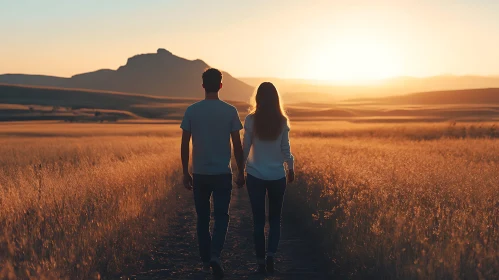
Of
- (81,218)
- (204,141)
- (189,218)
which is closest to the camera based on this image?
(204,141)

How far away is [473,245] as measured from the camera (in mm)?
4762

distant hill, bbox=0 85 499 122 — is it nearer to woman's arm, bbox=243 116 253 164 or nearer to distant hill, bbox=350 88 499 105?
distant hill, bbox=350 88 499 105

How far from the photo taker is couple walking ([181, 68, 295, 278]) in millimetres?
5648

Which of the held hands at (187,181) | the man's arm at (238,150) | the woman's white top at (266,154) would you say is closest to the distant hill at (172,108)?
the woman's white top at (266,154)

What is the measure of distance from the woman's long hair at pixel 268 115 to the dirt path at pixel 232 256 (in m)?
1.80

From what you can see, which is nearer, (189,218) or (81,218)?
(81,218)

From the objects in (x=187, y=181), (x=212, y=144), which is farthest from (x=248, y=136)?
(x=187, y=181)

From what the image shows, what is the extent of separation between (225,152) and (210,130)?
33 cm

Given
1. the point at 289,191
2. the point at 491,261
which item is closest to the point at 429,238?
the point at 491,261

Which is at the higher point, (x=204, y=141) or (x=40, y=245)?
(x=204, y=141)

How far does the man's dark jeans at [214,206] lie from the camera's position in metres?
5.71

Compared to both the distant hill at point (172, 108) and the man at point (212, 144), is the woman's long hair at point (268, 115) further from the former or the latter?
the distant hill at point (172, 108)

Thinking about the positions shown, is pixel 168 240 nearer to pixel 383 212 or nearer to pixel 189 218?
pixel 189 218

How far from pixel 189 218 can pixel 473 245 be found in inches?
229
